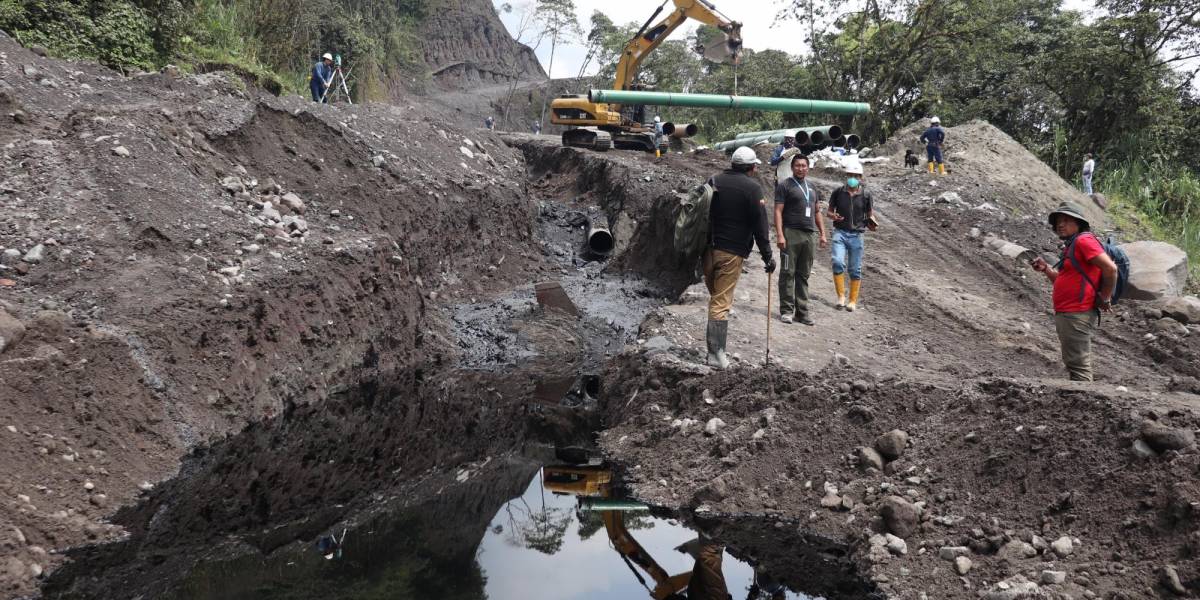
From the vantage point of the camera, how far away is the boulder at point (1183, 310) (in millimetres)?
9883

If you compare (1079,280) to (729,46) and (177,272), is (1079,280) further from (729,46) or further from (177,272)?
(729,46)

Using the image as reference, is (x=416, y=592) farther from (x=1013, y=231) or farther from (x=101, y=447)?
(x=1013, y=231)

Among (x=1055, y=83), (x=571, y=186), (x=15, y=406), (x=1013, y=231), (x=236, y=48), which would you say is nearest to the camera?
(x=15, y=406)

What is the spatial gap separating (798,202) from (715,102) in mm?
11817

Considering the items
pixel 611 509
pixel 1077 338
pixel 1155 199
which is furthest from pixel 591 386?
pixel 1155 199

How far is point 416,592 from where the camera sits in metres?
4.16

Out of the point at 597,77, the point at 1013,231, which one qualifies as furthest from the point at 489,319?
the point at 597,77

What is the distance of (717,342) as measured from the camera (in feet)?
22.5

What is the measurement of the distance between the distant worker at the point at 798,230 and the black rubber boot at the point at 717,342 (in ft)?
4.26

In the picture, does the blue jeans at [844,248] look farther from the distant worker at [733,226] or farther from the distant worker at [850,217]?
the distant worker at [733,226]

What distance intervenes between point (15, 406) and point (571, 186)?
1287cm

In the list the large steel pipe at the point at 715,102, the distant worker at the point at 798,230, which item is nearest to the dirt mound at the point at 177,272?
the distant worker at the point at 798,230

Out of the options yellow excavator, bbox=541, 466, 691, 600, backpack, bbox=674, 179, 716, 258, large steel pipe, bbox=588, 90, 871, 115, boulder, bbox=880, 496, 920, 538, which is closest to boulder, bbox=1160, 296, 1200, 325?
backpack, bbox=674, 179, 716, 258

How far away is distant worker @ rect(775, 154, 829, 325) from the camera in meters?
7.89
